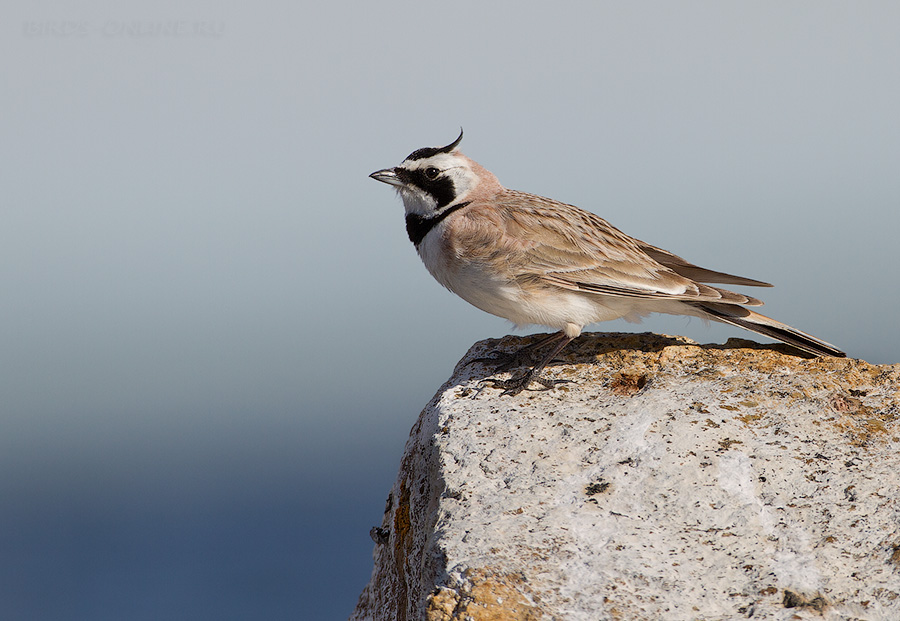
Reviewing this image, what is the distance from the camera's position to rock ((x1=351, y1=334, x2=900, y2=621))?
3.35m

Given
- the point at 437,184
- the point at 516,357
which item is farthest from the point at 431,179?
the point at 516,357

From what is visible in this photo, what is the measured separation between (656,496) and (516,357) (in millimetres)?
1960

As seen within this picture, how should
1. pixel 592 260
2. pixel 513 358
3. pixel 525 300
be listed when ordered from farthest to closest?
pixel 592 260 < pixel 525 300 < pixel 513 358

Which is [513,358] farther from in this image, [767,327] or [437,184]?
[437,184]

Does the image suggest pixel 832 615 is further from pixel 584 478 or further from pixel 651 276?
pixel 651 276

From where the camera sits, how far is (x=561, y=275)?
599cm

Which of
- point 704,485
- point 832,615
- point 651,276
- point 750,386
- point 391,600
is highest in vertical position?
point 651,276

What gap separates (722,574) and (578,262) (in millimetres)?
2991

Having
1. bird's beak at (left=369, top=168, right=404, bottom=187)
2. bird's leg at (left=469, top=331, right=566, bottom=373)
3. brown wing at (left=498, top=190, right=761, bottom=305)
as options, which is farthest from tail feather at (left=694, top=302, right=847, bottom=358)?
bird's beak at (left=369, top=168, right=404, bottom=187)

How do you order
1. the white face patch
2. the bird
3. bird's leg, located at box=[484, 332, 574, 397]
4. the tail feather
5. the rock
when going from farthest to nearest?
the white face patch → the bird → the tail feather → bird's leg, located at box=[484, 332, 574, 397] → the rock

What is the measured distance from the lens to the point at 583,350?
575cm

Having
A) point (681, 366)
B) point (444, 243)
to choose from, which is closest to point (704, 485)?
point (681, 366)

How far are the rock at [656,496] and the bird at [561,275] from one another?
57cm

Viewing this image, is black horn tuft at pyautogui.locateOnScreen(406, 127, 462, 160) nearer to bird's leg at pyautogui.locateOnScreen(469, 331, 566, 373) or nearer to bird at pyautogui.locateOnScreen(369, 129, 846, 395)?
bird at pyautogui.locateOnScreen(369, 129, 846, 395)
